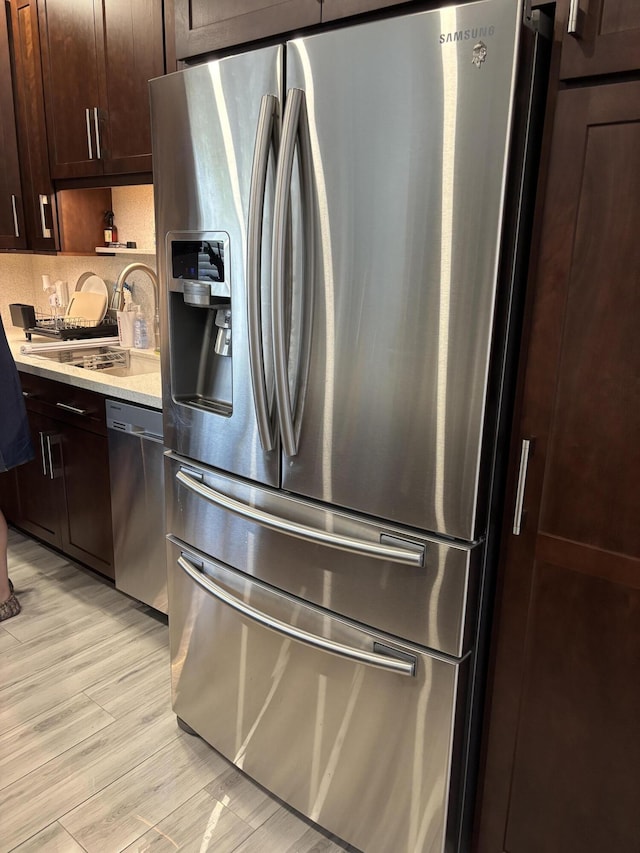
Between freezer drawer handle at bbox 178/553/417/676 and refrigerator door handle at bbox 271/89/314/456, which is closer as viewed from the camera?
refrigerator door handle at bbox 271/89/314/456

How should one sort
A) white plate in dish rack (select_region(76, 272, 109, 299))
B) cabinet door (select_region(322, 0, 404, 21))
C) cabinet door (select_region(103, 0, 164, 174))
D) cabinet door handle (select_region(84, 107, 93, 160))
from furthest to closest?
white plate in dish rack (select_region(76, 272, 109, 299)) → cabinet door handle (select_region(84, 107, 93, 160)) → cabinet door (select_region(103, 0, 164, 174)) → cabinet door (select_region(322, 0, 404, 21))

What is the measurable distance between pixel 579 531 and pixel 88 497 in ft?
6.63

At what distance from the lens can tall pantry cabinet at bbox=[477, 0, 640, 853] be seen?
105 centimetres

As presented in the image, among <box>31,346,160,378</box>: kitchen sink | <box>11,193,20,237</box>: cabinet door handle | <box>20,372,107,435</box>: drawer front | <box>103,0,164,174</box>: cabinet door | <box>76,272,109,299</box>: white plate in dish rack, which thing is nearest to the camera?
<box>103,0,164,174</box>: cabinet door

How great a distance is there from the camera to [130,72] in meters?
2.34

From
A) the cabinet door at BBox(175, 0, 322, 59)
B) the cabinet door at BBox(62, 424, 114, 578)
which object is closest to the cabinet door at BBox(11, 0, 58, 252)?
the cabinet door at BBox(62, 424, 114, 578)

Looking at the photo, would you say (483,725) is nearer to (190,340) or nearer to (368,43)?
(190,340)

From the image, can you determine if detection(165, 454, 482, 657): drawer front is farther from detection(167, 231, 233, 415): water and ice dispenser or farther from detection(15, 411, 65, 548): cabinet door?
detection(15, 411, 65, 548): cabinet door

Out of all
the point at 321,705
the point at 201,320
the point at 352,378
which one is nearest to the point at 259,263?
the point at 352,378

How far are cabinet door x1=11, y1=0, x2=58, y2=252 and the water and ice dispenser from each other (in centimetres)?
163

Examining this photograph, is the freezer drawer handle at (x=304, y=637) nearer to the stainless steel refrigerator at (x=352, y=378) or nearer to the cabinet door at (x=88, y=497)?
the stainless steel refrigerator at (x=352, y=378)

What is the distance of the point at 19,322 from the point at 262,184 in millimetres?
2513

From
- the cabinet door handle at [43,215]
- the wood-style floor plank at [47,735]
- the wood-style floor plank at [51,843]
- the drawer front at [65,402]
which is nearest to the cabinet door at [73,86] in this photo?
the cabinet door handle at [43,215]

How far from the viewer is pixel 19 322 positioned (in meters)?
3.38
